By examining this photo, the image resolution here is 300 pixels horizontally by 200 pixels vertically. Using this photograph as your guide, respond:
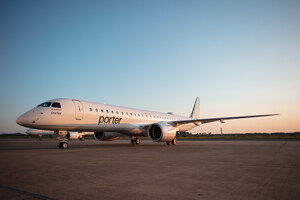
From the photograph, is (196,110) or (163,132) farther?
(196,110)

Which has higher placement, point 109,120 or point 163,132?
point 109,120

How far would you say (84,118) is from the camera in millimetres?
15750

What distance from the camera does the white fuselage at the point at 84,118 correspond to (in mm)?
13500

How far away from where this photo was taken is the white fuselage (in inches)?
531

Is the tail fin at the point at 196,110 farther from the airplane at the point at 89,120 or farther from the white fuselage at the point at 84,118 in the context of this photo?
the white fuselage at the point at 84,118

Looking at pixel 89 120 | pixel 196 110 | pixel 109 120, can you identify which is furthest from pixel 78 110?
pixel 196 110

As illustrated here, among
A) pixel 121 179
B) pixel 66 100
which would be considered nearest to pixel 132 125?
pixel 66 100

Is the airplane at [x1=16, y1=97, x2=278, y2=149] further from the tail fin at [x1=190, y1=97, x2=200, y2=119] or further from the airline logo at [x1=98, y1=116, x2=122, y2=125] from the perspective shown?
the tail fin at [x1=190, y1=97, x2=200, y2=119]

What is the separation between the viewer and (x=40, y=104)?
1438 centimetres

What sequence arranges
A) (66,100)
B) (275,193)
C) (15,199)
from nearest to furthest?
(15,199)
(275,193)
(66,100)

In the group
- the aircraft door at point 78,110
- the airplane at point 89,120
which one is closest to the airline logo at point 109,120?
the airplane at point 89,120

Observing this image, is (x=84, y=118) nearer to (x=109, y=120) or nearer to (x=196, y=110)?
(x=109, y=120)

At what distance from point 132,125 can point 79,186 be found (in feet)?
50.9

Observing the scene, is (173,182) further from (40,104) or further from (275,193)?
(40,104)
